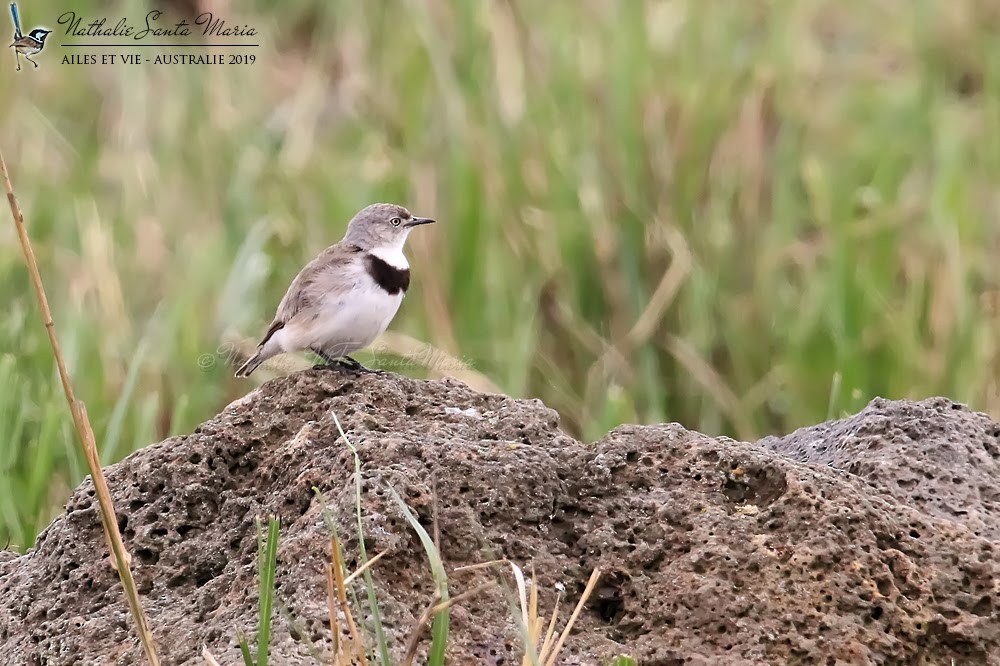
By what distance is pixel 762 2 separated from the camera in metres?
7.95

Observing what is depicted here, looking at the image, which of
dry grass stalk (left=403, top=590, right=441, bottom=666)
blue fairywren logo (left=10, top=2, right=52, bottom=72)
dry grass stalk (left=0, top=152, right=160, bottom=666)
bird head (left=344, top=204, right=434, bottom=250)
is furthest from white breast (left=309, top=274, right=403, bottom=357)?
dry grass stalk (left=403, top=590, right=441, bottom=666)

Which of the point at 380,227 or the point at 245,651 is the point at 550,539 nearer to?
the point at 245,651

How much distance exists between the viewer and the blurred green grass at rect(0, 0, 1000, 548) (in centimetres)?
548

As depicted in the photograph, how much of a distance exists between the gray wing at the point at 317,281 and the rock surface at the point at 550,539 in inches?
50.6

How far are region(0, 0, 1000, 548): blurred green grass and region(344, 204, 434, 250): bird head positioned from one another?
73 centimetres

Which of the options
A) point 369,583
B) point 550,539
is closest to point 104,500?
point 369,583

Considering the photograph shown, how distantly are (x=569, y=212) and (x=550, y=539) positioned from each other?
3532 millimetres

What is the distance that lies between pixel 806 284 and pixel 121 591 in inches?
153

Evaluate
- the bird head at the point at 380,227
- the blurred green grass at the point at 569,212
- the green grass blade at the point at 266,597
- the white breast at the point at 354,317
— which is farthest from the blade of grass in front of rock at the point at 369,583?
the blurred green grass at the point at 569,212

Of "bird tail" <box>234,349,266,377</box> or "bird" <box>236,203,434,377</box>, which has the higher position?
"bird" <box>236,203,434,377</box>

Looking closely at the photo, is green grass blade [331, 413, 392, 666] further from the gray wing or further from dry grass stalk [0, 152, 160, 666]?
the gray wing

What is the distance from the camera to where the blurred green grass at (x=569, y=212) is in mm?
5484

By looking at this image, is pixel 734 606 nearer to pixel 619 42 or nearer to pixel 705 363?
pixel 705 363

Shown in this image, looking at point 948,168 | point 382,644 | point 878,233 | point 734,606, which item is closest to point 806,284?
point 878,233
